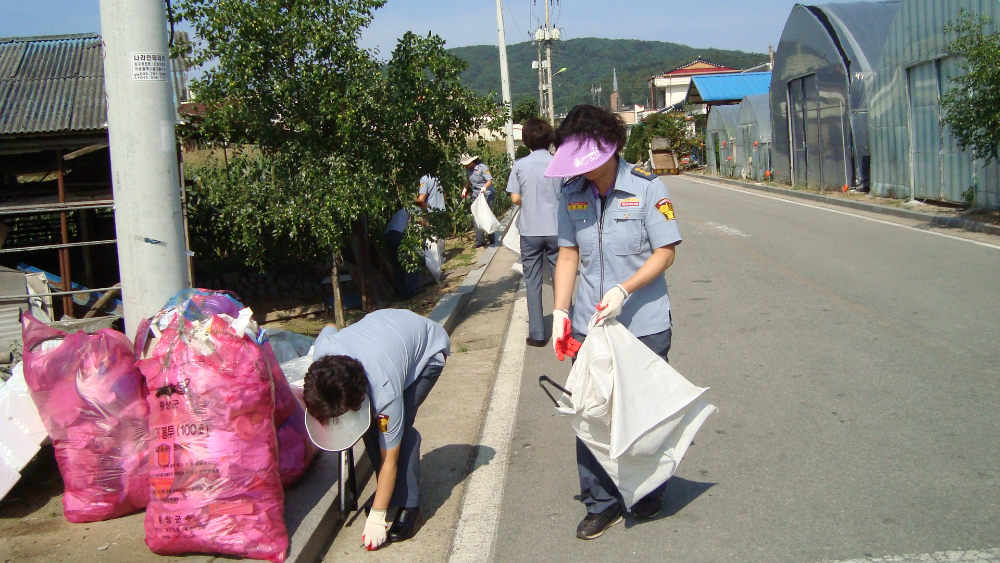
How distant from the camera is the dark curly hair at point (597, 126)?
3.43 metres

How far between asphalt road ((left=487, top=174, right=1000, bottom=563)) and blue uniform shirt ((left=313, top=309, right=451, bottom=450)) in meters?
0.80

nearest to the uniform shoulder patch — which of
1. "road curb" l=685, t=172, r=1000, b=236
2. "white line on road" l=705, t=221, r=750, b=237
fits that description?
"white line on road" l=705, t=221, r=750, b=237

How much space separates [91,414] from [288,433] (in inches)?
36.4

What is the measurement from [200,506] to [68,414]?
86 centimetres

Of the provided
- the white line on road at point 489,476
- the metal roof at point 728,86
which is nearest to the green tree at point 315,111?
the white line on road at point 489,476

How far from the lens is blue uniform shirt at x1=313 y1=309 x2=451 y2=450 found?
345 cm

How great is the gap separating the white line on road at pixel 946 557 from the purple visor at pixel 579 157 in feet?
6.29

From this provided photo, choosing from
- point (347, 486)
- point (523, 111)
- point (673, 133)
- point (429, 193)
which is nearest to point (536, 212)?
point (347, 486)

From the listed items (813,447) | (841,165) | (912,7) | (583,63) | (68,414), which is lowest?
(813,447)

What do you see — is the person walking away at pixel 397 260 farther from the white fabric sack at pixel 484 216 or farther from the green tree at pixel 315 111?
the white fabric sack at pixel 484 216

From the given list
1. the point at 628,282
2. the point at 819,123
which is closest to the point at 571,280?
the point at 628,282

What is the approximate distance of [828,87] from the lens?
19797 mm

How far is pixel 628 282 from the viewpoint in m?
3.35

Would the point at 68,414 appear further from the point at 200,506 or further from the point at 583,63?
the point at 583,63
